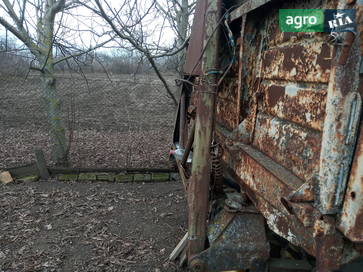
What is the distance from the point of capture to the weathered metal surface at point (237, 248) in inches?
76.5

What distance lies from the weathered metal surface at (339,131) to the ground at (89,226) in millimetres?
2366

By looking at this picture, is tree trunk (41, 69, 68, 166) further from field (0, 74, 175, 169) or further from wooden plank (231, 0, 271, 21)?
wooden plank (231, 0, 271, 21)

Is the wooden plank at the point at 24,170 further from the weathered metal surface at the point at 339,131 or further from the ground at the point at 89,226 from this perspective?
A: the weathered metal surface at the point at 339,131

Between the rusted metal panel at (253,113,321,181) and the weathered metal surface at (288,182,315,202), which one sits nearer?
the weathered metal surface at (288,182,315,202)

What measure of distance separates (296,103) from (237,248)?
98 centimetres

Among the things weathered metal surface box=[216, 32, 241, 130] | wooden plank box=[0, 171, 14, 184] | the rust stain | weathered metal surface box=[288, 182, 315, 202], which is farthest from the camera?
wooden plank box=[0, 171, 14, 184]

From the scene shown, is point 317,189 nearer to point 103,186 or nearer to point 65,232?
point 65,232

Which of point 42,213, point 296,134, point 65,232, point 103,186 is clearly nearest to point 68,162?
point 103,186

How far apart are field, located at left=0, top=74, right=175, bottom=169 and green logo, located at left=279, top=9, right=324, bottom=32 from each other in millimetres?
5186

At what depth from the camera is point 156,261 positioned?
3.31m

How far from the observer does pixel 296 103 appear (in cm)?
165

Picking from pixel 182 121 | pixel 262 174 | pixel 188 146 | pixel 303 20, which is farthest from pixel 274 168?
pixel 182 121

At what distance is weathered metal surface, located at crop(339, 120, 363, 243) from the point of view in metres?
1.16

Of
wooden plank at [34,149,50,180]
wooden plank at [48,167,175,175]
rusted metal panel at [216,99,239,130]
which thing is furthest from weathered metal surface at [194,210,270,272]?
wooden plank at [34,149,50,180]
